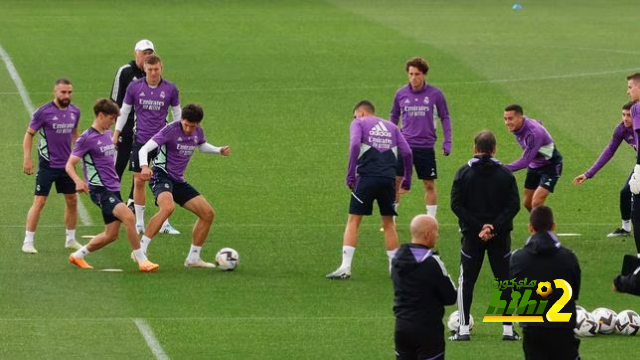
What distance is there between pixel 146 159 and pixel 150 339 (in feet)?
11.3

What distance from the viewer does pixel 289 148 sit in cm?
2758

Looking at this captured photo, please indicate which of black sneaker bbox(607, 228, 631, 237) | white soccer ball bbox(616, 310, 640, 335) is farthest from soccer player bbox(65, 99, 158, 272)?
black sneaker bbox(607, 228, 631, 237)

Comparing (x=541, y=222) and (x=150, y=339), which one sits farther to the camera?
(x=150, y=339)

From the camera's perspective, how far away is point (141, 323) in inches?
631

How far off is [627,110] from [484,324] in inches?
186

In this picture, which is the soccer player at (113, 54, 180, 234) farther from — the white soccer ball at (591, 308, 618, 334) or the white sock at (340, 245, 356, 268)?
the white soccer ball at (591, 308, 618, 334)

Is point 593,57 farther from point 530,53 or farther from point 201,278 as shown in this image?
point 201,278

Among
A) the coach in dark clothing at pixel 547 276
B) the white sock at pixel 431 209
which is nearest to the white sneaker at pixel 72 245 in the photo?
the white sock at pixel 431 209

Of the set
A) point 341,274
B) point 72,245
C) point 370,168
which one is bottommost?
point 72,245

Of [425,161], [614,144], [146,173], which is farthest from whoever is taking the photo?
[425,161]

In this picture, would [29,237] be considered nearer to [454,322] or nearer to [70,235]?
[70,235]

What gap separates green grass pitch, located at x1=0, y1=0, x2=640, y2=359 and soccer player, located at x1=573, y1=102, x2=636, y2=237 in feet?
1.18

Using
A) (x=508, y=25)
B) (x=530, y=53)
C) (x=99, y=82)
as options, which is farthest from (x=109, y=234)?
(x=508, y=25)

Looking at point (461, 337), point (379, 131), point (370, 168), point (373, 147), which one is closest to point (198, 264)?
point (370, 168)
